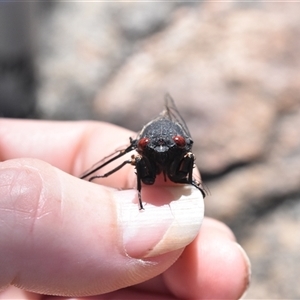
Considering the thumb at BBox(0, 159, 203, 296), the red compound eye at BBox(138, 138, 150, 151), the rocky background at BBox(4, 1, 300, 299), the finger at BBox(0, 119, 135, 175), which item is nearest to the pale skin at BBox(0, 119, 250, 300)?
the thumb at BBox(0, 159, 203, 296)

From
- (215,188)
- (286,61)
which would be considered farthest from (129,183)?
(286,61)

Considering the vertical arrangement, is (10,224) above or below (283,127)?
above

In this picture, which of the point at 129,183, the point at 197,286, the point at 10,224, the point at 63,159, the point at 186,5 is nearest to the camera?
the point at 10,224

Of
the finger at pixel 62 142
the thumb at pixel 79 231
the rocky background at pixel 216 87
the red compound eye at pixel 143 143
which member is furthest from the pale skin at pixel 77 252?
the rocky background at pixel 216 87

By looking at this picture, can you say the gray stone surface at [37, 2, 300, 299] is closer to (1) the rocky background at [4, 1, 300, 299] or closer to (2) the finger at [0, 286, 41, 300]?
(1) the rocky background at [4, 1, 300, 299]

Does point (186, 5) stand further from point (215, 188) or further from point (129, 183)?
point (129, 183)
